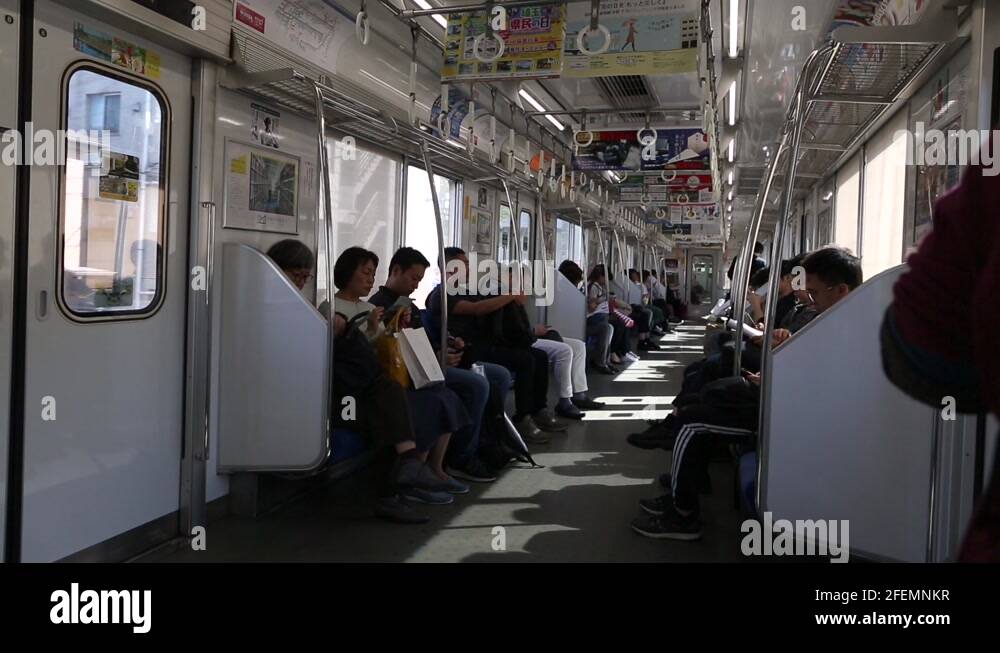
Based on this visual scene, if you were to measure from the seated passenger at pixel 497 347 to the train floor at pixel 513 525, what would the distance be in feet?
1.66

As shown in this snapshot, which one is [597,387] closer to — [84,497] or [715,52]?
[715,52]

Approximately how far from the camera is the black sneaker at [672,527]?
3736 millimetres

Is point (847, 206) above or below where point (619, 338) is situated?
above

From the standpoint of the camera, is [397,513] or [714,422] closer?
[714,422]

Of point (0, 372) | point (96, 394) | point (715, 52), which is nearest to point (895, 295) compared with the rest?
point (0, 372)

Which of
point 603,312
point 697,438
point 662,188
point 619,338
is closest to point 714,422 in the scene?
point 697,438

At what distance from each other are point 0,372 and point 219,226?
128cm

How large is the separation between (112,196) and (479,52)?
2431 mm

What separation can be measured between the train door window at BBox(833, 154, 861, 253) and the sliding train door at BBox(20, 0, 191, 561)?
18.5ft

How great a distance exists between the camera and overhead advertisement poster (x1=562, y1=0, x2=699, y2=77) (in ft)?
14.8

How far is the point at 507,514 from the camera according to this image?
161 inches

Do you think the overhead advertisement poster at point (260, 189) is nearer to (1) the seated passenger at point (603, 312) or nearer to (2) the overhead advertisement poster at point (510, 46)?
(2) the overhead advertisement poster at point (510, 46)

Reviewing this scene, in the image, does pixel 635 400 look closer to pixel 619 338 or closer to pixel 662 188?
pixel 619 338

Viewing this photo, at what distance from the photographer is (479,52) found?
473cm
